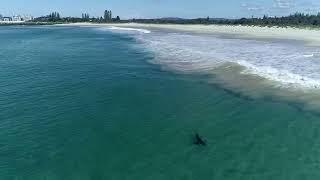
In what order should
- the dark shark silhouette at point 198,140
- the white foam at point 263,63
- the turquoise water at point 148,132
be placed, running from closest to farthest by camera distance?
1. the turquoise water at point 148,132
2. the dark shark silhouette at point 198,140
3. the white foam at point 263,63

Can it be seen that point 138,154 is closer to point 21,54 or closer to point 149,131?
point 149,131

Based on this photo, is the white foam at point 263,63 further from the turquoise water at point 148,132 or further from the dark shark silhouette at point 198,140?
the dark shark silhouette at point 198,140

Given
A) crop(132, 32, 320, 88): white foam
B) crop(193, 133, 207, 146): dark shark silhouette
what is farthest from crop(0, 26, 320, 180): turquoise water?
crop(132, 32, 320, 88): white foam

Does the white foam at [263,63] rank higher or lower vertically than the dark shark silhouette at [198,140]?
higher

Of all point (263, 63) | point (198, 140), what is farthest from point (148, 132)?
point (263, 63)

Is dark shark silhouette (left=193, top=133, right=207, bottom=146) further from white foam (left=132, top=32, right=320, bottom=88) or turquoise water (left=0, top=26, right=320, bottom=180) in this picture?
white foam (left=132, top=32, right=320, bottom=88)

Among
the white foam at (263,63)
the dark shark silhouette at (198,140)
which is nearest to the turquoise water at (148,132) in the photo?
the dark shark silhouette at (198,140)

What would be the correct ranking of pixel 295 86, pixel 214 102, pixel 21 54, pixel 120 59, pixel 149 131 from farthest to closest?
pixel 21 54, pixel 120 59, pixel 295 86, pixel 214 102, pixel 149 131

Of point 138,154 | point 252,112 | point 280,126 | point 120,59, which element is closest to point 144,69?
point 120,59

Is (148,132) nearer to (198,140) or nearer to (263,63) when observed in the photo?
(198,140)
